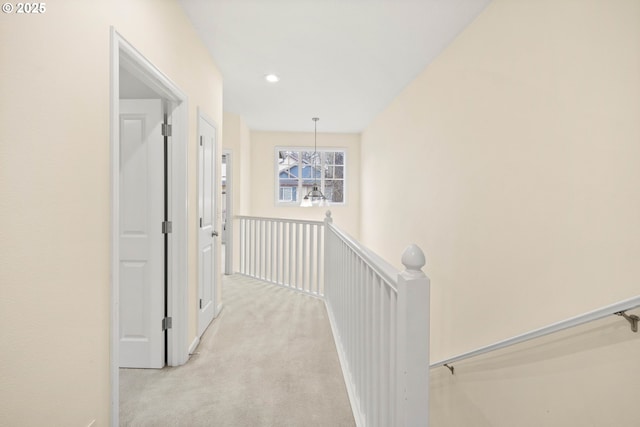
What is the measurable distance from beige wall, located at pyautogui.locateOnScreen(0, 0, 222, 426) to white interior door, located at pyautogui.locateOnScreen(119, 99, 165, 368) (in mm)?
867

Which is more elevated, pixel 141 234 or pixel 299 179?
pixel 299 179

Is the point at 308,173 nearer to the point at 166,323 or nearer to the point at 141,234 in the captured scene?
the point at 141,234

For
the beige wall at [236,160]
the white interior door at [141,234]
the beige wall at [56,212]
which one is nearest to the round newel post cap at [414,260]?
the beige wall at [56,212]

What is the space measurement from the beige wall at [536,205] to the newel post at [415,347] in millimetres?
1037

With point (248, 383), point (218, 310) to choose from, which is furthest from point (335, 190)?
point (248, 383)

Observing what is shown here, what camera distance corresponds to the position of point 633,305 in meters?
1.14

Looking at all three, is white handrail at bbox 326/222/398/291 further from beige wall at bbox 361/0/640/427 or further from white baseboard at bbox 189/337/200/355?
white baseboard at bbox 189/337/200/355

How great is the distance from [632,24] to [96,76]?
226 centimetres

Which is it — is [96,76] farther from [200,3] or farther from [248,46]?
[248,46]

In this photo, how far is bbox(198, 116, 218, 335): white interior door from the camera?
2.83m

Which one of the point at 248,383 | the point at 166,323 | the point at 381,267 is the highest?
the point at 381,267

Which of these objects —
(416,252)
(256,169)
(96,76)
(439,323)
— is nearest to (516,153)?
(416,252)

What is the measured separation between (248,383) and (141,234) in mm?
1279

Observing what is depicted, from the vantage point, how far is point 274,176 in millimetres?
6703
